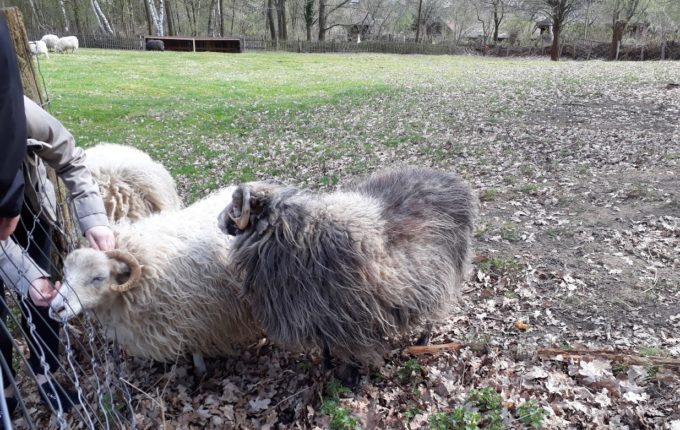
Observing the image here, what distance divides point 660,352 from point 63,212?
5.43 metres

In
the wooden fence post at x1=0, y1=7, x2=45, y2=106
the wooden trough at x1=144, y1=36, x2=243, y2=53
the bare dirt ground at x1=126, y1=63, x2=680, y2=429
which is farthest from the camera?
the wooden trough at x1=144, y1=36, x2=243, y2=53

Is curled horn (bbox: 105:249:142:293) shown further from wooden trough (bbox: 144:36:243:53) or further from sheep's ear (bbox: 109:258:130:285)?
wooden trough (bbox: 144:36:243:53)

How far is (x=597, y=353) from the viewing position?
3.86 m

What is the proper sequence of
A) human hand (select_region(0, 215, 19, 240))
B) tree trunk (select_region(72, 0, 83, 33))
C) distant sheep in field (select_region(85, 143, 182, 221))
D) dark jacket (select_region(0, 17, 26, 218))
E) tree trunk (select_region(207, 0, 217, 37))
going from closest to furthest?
dark jacket (select_region(0, 17, 26, 218)), human hand (select_region(0, 215, 19, 240)), distant sheep in field (select_region(85, 143, 182, 221)), tree trunk (select_region(72, 0, 83, 33)), tree trunk (select_region(207, 0, 217, 37))

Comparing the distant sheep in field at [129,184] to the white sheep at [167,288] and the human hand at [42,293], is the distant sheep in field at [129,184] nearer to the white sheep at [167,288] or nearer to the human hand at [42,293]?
the white sheep at [167,288]

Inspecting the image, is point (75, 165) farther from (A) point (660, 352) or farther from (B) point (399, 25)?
(B) point (399, 25)

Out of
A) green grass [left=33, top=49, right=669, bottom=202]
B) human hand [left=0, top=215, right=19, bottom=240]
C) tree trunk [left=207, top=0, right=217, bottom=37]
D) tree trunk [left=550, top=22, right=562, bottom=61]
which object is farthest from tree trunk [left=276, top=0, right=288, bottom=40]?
human hand [left=0, top=215, right=19, bottom=240]

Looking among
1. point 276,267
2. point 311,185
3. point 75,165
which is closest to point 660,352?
point 276,267

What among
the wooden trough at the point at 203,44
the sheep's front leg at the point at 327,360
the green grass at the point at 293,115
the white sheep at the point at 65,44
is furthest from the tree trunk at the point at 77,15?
the sheep's front leg at the point at 327,360

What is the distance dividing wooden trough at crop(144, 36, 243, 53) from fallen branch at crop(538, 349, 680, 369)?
1551 inches

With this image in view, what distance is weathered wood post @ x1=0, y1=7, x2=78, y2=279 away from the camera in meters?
4.02

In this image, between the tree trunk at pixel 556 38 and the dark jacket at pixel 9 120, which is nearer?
the dark jacket at pixel 9 120

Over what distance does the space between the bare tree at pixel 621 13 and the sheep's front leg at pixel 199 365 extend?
34.4m

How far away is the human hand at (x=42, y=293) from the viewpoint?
10.7 ft
